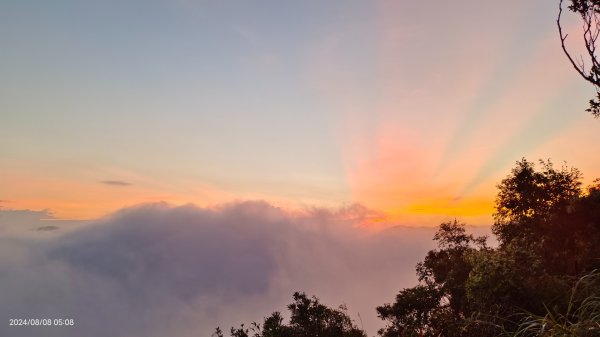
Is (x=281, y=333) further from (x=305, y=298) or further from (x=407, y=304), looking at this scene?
(x=407, y=304)

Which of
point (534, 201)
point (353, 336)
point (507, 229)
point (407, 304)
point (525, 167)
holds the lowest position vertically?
point (353, 336)

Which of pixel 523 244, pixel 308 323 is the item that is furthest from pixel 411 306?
pixel 523 244

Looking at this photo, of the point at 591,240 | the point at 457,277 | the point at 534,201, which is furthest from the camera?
the point at 534,201

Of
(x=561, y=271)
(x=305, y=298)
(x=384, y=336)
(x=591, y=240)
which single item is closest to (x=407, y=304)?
(x=384, y=336)

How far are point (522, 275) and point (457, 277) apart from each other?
15.1m

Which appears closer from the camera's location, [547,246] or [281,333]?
[281,333]

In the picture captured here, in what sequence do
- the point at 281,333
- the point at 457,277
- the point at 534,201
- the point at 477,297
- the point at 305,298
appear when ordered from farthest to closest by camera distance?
the point at 534,201, the point at 457,277, the point at 305,298, the point at 281,333, the point at 477,297

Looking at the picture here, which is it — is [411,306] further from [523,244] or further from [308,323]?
[523,244]

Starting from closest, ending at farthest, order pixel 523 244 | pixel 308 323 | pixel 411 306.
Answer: pixel 411 306
pixel 308 323
pixel 523 244

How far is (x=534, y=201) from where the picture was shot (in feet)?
130

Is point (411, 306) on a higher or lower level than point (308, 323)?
higher

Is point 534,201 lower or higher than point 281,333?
higher

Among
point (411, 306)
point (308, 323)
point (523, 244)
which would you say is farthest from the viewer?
point (523, 244)

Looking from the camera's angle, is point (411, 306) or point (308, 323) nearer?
point (411, 306)
